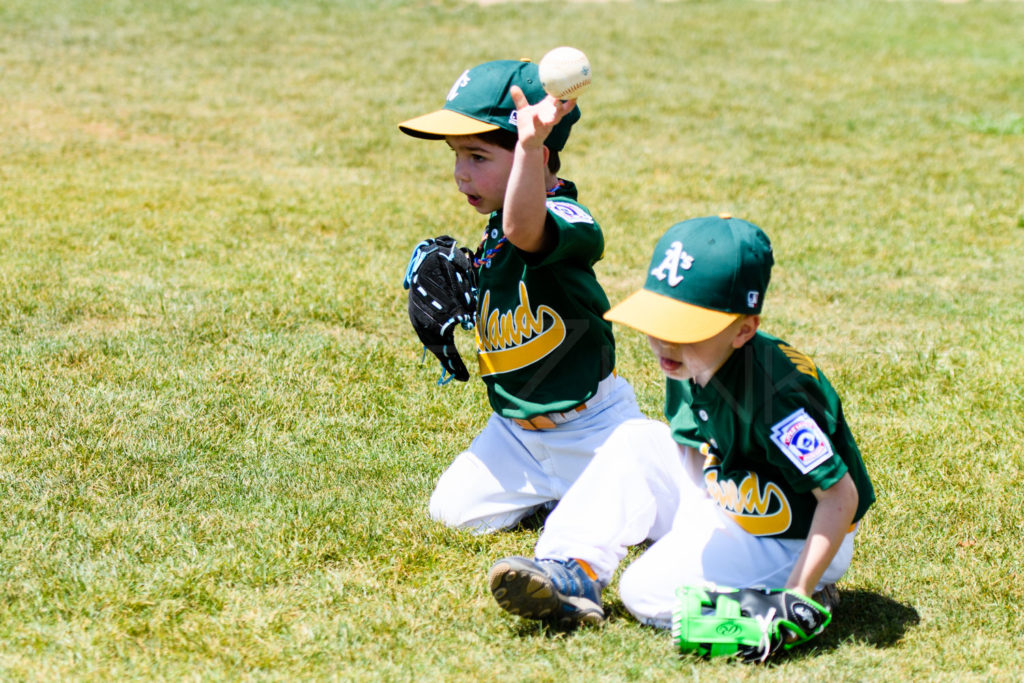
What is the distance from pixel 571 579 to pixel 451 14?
1443cm

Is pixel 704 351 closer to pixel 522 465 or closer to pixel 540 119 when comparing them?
pixel 540 119

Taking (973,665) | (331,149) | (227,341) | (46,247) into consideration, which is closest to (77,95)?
(331,149)

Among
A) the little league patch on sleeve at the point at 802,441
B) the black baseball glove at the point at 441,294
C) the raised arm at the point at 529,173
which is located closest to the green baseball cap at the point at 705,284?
the little league patch on sleeve at the point at 802,441

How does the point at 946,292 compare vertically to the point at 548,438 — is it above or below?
below

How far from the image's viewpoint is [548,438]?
4.01 metres

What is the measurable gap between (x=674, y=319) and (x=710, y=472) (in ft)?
1.94

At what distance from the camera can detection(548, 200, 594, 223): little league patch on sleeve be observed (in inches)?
140

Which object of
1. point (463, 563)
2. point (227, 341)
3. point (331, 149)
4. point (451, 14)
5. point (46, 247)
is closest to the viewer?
point (463, 563)

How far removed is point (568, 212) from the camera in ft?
11.8

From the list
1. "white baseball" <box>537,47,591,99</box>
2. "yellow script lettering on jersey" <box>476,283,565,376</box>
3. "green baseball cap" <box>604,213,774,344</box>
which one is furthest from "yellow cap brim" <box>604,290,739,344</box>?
"yellow script lettering on jersey" <box>476,283,565,376</box>

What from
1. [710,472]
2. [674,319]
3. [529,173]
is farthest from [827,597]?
[529,173]

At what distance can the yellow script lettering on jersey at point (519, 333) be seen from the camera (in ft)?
12.7

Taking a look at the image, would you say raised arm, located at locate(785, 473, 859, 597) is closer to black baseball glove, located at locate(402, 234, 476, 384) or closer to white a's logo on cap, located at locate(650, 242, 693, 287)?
white a's logo on cap, located at locate(650, 242, 693, 287)

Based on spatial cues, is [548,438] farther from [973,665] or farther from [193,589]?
[973,665]
